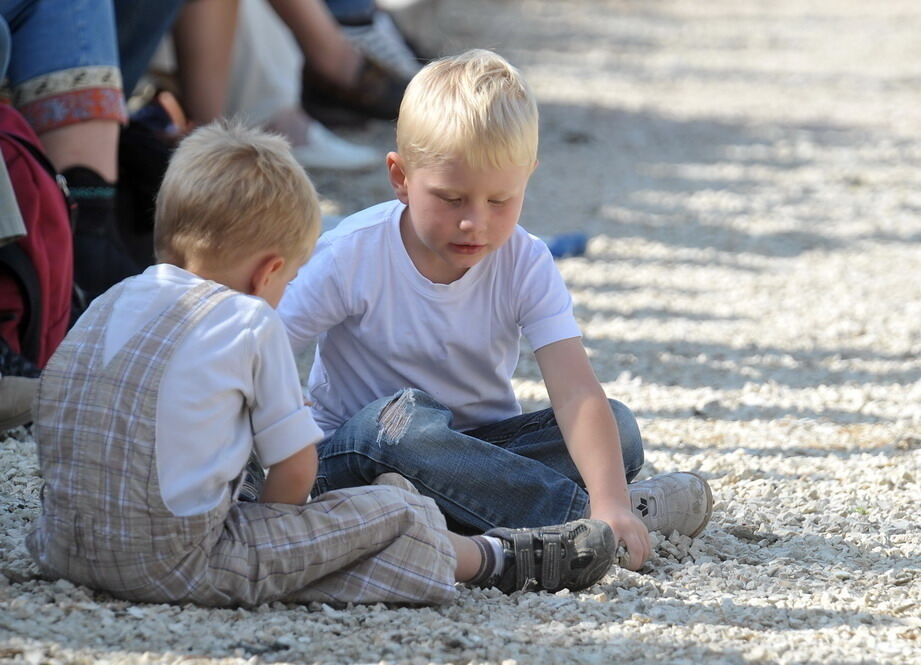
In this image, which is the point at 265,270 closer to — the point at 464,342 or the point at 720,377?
the point at 464,342

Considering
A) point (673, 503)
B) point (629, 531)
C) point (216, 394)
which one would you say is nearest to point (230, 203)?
point (216, 394)

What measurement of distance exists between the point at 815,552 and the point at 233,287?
1181 mm

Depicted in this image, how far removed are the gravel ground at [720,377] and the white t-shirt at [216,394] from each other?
22 cm

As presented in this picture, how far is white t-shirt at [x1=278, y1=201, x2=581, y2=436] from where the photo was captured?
7.84 ft

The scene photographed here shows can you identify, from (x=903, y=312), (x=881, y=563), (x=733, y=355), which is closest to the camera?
(x=881, y=563)

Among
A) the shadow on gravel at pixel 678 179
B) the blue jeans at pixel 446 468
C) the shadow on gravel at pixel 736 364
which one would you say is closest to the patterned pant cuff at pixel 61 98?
the blue jeans at pixel 446 468

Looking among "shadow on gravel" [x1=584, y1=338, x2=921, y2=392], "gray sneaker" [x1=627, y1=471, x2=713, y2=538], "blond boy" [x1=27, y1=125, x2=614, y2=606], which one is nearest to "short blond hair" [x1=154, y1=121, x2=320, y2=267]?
"blond boy" [x1=27, y1=125, x2=614, y2=606]

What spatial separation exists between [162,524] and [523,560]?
2.00 feet

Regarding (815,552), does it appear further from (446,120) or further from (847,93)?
(847,93)

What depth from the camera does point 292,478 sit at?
6.37 feet

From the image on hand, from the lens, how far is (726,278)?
4590 millimetres

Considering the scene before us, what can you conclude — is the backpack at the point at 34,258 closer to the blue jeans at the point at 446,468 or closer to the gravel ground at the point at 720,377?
the gravel ground at the point at 720,377

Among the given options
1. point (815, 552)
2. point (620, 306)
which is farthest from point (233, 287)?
point (620, 306)

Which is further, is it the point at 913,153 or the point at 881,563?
the point at 913,153
